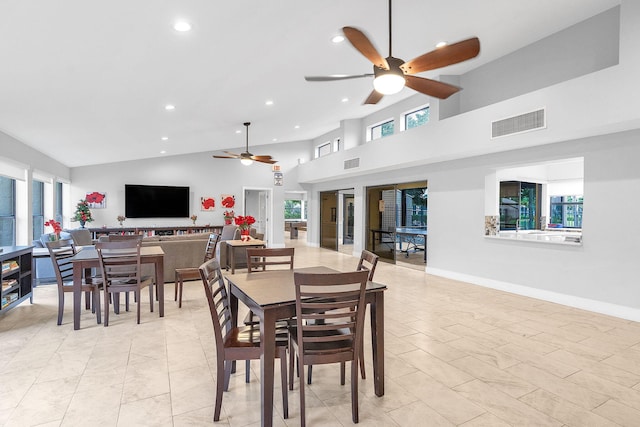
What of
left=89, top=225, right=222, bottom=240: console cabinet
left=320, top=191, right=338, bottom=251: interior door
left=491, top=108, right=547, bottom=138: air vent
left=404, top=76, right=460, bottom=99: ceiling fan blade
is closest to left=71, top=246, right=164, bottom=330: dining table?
left=404, top=76, right=460, bottom=99: ceiling fan blade

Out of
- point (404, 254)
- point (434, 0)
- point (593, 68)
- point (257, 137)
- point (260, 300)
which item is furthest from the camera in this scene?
point (257, 137)

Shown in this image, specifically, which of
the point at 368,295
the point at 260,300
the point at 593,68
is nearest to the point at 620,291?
the point at 593,68

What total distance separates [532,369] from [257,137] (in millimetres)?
8639

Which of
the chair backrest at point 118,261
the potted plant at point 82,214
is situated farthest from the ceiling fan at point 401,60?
the potted plant at point 82,214

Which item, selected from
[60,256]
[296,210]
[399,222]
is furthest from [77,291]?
[296,210]

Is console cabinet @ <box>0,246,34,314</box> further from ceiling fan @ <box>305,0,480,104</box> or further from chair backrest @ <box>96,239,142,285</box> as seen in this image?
ceiling fan @ <box>305,0,480,104</box>

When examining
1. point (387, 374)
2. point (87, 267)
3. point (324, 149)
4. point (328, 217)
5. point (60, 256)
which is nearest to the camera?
point (387, 374)

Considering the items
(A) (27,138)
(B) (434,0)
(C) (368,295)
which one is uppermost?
(B) (434,0)

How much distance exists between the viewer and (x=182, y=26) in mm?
2953

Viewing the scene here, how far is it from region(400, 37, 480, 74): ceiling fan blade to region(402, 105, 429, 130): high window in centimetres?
457

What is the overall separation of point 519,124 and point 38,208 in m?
9.42

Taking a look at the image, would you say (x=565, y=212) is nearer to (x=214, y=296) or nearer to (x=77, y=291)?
(x=214, y=296)

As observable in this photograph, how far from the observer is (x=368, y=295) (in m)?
2.38

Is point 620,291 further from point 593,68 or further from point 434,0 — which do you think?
point 434,0
